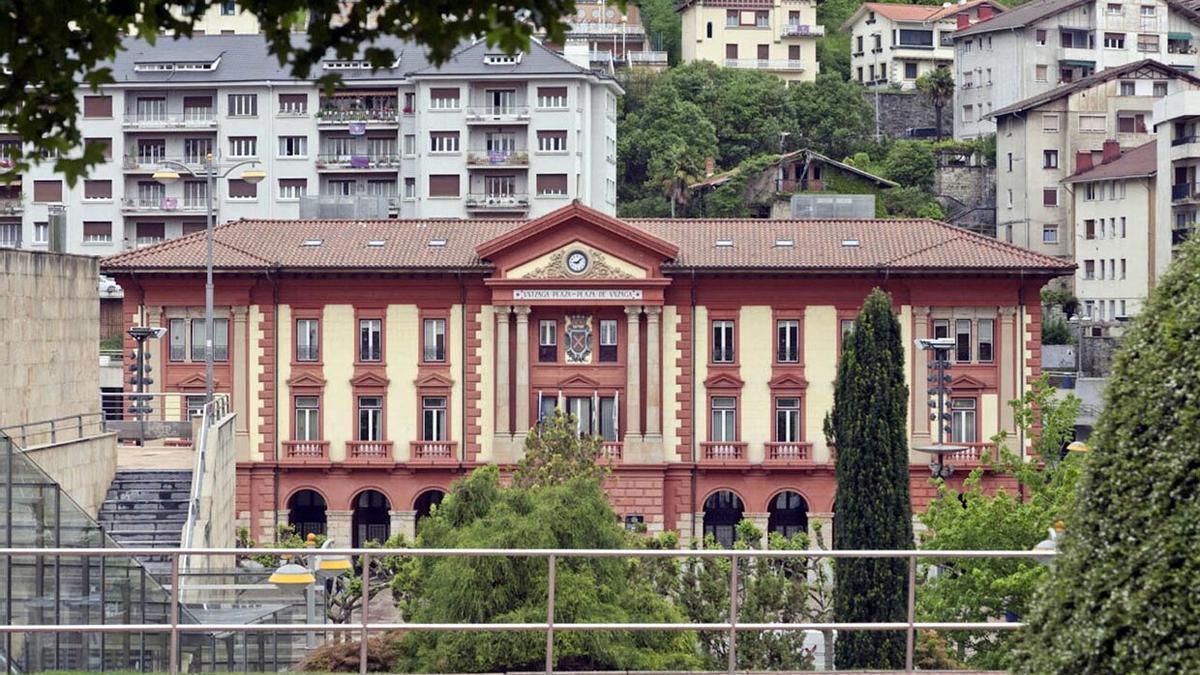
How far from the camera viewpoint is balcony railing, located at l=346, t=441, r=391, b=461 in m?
64.8

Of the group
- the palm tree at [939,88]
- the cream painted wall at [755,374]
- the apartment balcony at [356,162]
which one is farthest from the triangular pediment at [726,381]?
the palm tree at [939,88]

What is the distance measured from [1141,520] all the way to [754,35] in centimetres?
13108

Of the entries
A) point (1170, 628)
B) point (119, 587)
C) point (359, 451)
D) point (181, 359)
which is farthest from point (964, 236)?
point (1170, 628)

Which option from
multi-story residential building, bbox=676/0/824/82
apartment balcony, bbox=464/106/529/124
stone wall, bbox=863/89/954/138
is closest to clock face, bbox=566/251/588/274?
apartment balcony, bbox=464/106/529/124

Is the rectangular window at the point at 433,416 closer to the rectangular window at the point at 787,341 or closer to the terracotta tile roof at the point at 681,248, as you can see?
the terracotta tile roof at the point at 681,248

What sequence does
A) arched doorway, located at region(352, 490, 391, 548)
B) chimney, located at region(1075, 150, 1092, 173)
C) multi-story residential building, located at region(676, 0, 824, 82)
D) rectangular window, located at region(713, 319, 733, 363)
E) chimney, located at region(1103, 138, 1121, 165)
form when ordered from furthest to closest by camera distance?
multi-story residential building, located at region(676, 0, 824, 82)
chimney, located at region(1075, 150, 1092, 173)
chimney, located at region(1103, 138, 1121, 165)
arched doorway, located at region(352, 490, 391, 548)
rectangular window, located at region(713, 319, 733, 363)

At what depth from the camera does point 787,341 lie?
64625 mm

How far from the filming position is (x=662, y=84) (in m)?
125

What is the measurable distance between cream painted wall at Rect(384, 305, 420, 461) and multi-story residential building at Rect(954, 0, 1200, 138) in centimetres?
6321

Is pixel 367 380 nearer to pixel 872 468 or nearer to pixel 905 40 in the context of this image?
pixel 872 468

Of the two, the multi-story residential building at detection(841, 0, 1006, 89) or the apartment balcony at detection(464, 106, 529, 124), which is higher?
the multi-story residential building at detection(841, 0, 1006, 89)

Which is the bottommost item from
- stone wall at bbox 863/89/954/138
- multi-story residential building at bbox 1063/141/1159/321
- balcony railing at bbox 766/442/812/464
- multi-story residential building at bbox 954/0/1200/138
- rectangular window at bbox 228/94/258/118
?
balcony railing at bbox 766/442/812/464

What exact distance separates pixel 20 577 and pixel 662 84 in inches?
4217

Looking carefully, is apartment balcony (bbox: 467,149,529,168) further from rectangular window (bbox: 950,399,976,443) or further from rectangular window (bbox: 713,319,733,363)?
rectangular window (bbox: 950,399,976,443)
